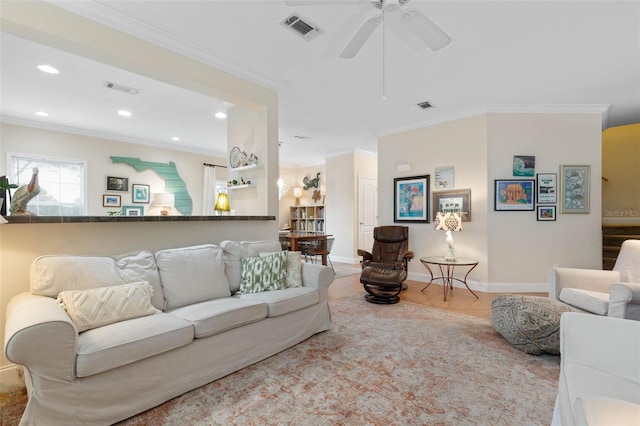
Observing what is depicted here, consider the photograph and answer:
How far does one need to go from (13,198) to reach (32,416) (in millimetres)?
1471

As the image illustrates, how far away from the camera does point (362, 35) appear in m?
1.98

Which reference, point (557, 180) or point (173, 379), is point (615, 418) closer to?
point (173, 379)

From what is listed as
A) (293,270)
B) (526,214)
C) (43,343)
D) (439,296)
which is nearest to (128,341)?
(43,343)

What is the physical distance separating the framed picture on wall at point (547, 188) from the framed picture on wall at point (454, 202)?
96cm

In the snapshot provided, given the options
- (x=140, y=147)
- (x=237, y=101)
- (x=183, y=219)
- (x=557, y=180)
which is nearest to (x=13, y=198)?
(x=183, y=219)

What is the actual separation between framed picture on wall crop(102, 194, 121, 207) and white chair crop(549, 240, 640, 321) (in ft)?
22.8

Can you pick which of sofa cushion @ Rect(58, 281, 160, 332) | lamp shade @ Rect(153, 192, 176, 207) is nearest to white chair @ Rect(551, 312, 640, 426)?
sofa cushion @ Rect(58, 281, 160, 332)

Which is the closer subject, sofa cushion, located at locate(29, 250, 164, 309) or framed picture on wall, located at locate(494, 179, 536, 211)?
sofa cushion, located at locate(29, 250, 164, 309)

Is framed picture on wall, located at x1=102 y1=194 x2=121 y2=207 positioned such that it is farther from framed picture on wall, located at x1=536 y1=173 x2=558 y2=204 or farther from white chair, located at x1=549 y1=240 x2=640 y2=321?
framed picture on wall, located at x1=536 y1=173 x2=558 y2=204

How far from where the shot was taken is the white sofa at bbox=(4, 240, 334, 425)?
4.54ft

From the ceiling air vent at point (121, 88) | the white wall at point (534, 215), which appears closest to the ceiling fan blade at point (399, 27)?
the white wall at point (534, 215)

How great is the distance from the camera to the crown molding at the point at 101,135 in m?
4.59

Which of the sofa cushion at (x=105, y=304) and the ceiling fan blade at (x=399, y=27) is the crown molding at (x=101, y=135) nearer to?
the sofa cushion at (x=105, y=304)

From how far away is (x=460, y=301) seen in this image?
148 inches
